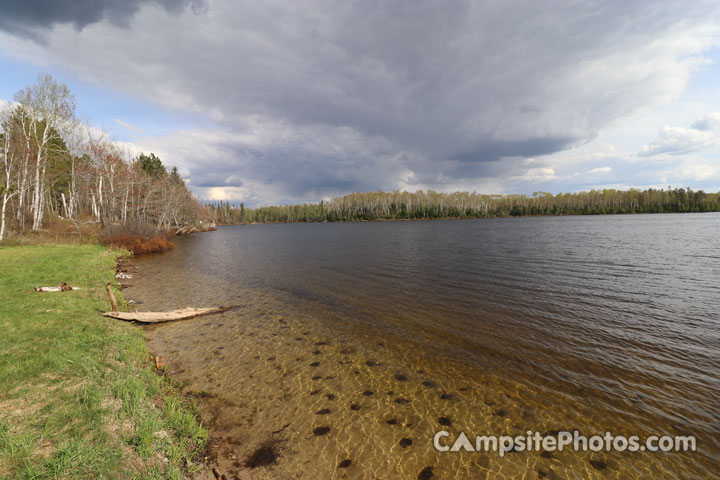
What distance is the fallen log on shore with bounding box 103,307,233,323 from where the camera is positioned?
13.9 meters

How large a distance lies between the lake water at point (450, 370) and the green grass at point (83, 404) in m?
1.12

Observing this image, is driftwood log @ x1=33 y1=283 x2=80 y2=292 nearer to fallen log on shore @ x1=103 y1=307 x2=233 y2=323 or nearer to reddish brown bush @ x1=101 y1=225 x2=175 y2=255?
fallen log on shore @ x1=103 y1=307 x2=233 y2=323

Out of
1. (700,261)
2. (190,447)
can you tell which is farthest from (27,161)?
(700,261)

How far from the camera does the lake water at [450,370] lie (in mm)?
6719

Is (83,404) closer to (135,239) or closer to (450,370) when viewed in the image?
(450,370)

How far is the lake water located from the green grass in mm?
1116

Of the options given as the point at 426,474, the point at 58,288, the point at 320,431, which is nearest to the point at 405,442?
the point at 426,474

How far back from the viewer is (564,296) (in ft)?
61.4

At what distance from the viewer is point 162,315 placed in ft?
50.0

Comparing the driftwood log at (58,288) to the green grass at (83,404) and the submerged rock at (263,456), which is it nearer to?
the green grass at (83,404)

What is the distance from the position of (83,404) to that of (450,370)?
36.3 ft

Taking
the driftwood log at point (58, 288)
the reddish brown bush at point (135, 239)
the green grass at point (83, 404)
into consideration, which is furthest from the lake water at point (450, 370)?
the reddish brown bush at point (135, 239)

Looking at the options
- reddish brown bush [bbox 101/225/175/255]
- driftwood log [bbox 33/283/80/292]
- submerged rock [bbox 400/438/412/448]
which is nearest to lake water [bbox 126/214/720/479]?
submerged rock [bbox 400/438/412/448]

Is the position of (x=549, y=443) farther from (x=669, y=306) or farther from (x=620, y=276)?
(x=620, y=276)
